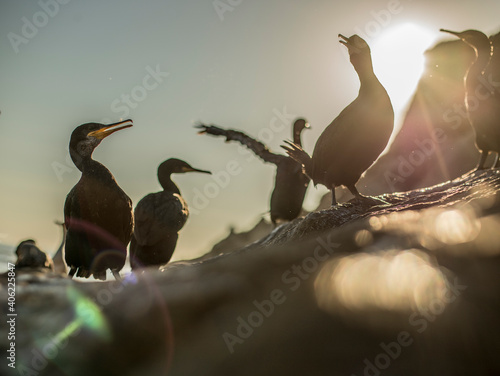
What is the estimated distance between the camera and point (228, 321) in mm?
2018

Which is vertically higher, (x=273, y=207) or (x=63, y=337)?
(x=63, y=337)

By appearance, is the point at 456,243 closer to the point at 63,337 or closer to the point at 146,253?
the point at 63,337

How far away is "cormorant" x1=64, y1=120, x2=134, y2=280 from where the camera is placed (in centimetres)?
666

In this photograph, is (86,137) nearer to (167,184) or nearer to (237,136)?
(167,184)

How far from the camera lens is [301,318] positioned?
6.48 ft

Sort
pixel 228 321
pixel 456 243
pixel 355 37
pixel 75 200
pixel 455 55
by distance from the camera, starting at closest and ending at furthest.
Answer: pixel 228 321 → pixel 456 243 → pixel 75 200 → pixel 355 37 → pixel 455 55

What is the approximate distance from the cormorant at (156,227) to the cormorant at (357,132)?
3.34m

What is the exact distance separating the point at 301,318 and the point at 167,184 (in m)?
9.07

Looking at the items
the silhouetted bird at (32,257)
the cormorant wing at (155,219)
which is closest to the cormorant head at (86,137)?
the silhouetted bird at (32,257)

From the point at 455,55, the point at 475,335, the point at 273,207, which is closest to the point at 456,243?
the point at 475,335

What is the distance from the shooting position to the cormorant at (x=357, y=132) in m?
6.53

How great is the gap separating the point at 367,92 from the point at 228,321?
5480 millimetres

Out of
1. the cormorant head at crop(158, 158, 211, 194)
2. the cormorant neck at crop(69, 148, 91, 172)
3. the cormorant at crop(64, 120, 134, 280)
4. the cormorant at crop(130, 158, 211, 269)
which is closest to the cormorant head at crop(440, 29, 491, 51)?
the cormorant at crop(64, 120, 134, 280)

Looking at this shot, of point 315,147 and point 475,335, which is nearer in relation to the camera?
point 475,335
